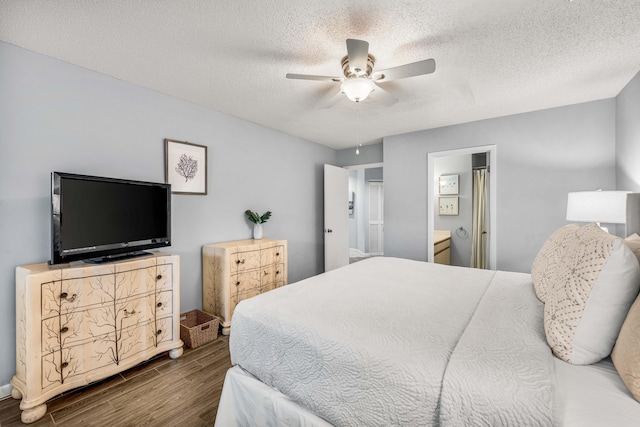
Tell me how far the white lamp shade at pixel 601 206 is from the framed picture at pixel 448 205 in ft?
8.16

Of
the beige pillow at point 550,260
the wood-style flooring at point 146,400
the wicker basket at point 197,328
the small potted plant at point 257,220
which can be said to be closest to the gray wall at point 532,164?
the beige pillow at point 550,260

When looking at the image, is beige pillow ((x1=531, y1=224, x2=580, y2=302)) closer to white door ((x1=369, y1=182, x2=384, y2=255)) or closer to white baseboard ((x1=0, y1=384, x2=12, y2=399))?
white baseboard ((x1=0, y1=384, x2=12, y2=399))

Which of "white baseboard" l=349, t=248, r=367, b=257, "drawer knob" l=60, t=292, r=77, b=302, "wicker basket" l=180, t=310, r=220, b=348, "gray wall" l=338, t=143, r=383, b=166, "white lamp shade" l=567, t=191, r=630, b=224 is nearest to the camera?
"drawer knob" l=60, t=292, r=77, b=302

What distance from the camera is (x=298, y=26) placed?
171 cm

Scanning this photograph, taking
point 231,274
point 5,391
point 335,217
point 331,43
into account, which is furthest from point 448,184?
point 5,391

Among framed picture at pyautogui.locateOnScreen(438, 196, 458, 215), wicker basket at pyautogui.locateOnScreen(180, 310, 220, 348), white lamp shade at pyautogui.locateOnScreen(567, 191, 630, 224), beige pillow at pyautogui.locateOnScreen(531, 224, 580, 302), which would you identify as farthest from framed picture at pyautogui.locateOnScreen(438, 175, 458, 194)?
wicker basket at pyautogui.locateOnScreen(180, 310, 220, 348)

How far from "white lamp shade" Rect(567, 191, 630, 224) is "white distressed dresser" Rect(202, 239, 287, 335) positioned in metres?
3.02

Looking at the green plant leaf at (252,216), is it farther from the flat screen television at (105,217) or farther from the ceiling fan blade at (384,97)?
the ceiling fan blade at (384,97)

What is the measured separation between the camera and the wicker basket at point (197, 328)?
2533 millimetres

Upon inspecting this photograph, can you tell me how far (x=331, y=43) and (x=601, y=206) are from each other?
2451 millimetres

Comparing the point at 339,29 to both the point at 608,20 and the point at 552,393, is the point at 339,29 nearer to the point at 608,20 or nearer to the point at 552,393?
the point at 608,20

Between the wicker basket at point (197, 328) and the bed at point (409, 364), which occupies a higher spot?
the bed at point (409, 364)

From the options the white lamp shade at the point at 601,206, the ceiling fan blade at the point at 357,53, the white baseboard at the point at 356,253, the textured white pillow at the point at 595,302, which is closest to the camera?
the textured white pillow at the point at 595,302

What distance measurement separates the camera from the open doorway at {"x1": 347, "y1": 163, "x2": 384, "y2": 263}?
748cm
